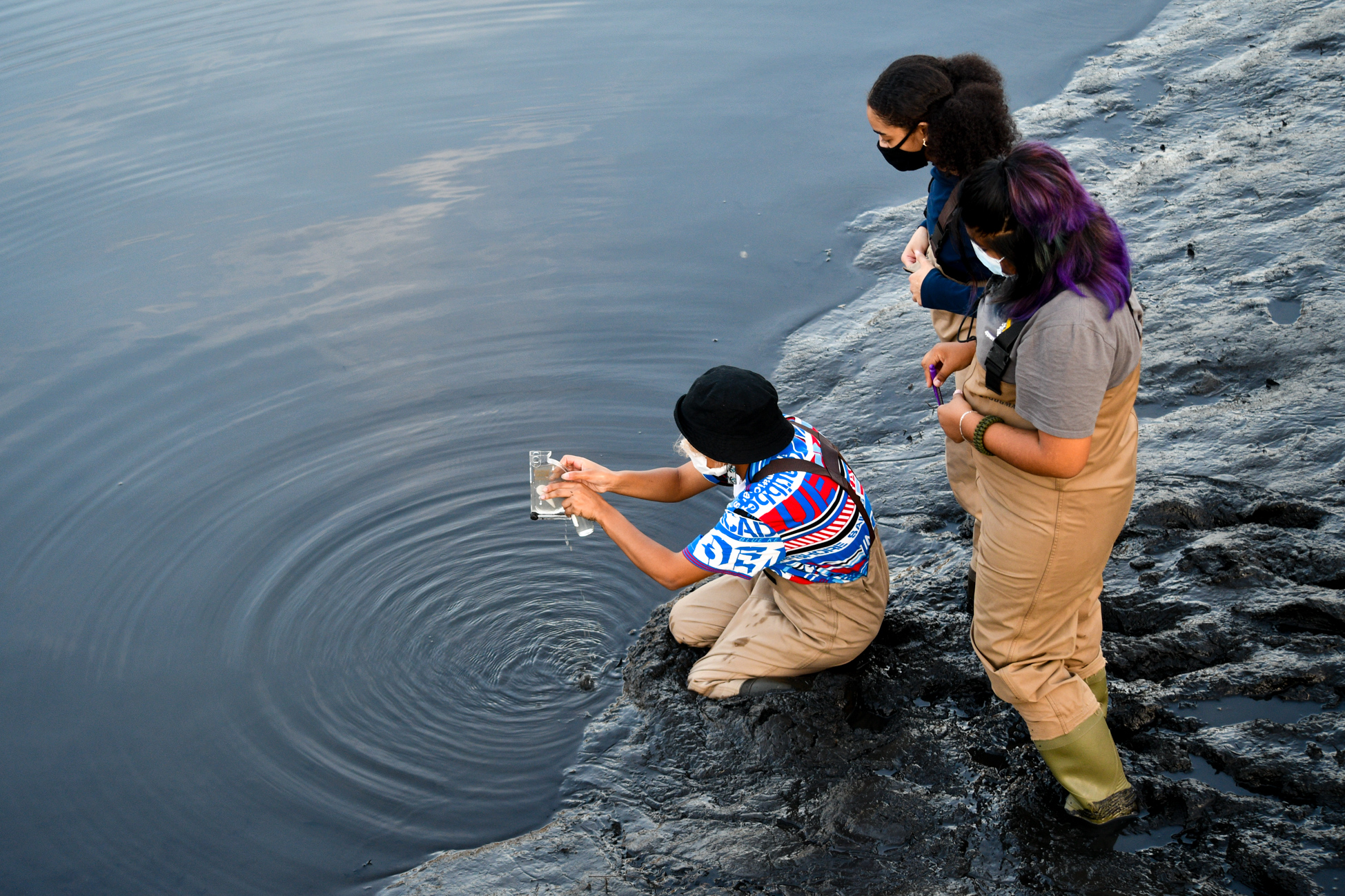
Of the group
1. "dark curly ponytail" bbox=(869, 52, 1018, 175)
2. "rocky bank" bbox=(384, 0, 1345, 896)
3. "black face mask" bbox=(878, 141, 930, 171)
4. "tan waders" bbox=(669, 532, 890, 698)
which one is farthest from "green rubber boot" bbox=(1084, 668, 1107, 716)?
"black face mask" bbox=(878, 141, 930, 171)

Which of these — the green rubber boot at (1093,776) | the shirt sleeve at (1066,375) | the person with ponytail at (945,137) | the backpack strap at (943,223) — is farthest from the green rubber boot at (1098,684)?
the backpack strap at (943,223)

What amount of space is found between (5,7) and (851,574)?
51.4 ft

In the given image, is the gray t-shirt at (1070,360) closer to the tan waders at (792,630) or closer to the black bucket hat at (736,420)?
the black bucket hat at (736,420)

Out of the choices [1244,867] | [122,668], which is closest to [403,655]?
[122,668]

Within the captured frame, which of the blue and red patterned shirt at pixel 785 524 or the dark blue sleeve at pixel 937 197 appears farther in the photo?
the dark blue sleeve at pixel 937 197

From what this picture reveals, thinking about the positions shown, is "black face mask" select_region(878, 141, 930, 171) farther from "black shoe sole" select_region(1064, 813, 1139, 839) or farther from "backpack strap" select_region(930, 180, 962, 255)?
"black shoe sole" select_region(1064, 813, 1139, 839)

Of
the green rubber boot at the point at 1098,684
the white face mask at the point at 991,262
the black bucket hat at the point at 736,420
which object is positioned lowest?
the green rubber boot at the point at 1098,684

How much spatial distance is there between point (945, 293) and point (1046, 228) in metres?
1.06

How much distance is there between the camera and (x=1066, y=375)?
246 centimetres

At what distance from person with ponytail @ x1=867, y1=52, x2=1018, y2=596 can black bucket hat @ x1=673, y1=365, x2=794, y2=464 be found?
74 centimetres

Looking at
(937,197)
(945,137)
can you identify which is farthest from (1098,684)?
(945,137)

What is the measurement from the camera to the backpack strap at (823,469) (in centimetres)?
325

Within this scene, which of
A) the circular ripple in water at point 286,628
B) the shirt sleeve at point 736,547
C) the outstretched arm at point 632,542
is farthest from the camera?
the circular ripple in water at point 286,628

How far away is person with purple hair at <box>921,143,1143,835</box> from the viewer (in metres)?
2.45
